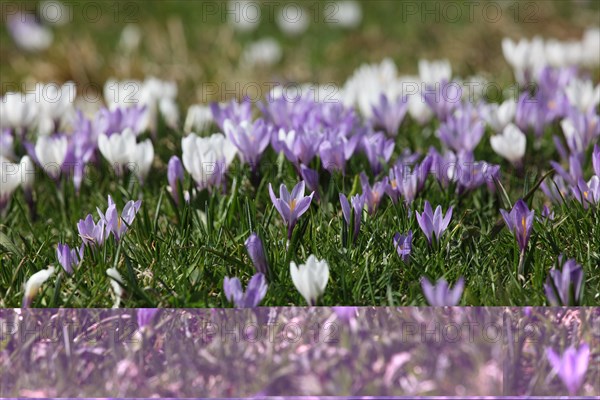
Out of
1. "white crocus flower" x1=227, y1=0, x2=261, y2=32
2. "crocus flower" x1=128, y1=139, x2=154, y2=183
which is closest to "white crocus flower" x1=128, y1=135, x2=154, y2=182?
"crocus flower" x1=128, y1=139, x2=154, y2=183

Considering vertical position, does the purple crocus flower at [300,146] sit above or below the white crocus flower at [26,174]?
above

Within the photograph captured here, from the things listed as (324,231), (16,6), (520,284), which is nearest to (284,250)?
(324,231)

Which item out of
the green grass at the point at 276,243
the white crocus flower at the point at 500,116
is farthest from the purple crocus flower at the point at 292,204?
the white crocus flower at the point at 500,116

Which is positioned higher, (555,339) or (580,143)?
(580,143)

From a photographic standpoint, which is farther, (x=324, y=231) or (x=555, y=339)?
(x=324, y=231)

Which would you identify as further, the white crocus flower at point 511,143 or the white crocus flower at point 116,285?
the white crocus flower at point 511,143

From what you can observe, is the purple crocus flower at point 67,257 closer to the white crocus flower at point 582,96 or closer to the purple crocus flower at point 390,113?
the purple crocus flower at point 390,113

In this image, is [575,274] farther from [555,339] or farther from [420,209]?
[420,209]
